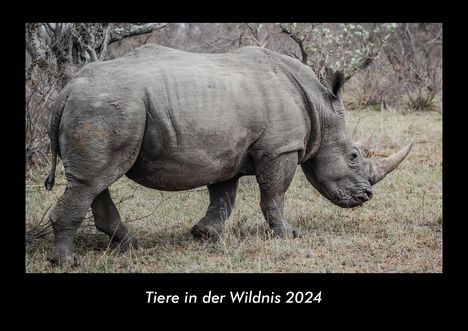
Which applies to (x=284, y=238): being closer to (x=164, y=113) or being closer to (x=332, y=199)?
(x=332, y=199)

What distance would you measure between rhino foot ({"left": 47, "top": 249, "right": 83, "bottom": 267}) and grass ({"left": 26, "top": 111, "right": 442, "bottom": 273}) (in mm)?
58

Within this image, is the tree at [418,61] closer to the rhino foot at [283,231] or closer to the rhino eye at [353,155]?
the rhino eye at [353,155]

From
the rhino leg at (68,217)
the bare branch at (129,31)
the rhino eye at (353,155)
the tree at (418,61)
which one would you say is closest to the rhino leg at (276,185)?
the rhino eye at (353,155)

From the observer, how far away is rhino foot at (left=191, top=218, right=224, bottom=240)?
6875mm

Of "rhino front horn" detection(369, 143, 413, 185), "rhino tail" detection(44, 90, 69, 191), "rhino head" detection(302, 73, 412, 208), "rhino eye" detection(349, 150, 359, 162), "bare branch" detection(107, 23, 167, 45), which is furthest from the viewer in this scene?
"bare branch" detection(107, 23, 167, 45)

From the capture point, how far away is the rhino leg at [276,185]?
662 cm

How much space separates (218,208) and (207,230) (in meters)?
0.31

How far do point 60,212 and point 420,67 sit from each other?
45.5ft

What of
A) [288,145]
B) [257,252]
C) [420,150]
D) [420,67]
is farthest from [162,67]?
[420,67]

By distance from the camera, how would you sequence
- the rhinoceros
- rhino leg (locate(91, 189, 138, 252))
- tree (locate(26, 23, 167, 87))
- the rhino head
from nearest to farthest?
the rhinoceros < rhino leg (locate(91, 189, 138, 252)) < the rhino head < tree (locate(26, 23, 167, 87))

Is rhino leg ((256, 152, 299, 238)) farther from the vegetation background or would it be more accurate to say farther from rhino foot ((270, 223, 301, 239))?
the vegetation background

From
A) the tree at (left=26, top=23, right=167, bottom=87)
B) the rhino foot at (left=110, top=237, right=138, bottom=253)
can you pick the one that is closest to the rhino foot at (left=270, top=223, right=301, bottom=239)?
the rhino foot at (left=110, top=237, right=138, bottom=253)

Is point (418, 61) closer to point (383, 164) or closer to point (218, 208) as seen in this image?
point (383, 164)

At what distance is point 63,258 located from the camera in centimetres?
578
